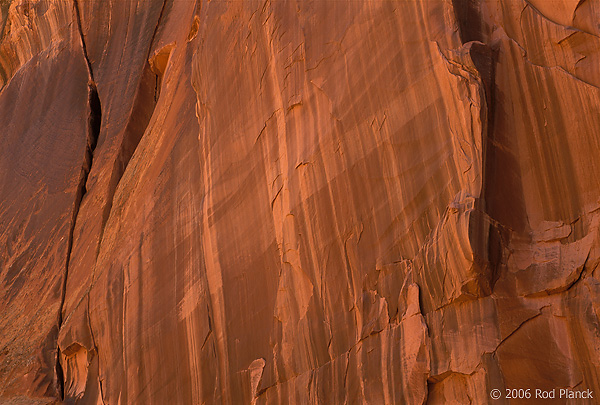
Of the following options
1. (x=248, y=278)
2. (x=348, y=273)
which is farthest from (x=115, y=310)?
(x=348, y=273)

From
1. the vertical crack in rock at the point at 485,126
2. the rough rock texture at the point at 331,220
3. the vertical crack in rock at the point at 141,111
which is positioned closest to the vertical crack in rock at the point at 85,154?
the rough rock texture at the point at 331,220

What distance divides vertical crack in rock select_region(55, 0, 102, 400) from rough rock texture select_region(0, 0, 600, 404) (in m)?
0.04

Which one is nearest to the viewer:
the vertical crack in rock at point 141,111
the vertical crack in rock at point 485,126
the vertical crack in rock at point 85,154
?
the vertical crack in rock at point 485,126

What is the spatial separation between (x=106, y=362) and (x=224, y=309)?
89.0 inches

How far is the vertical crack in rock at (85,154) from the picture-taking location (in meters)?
11.5

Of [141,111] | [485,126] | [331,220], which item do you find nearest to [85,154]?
[141,111]

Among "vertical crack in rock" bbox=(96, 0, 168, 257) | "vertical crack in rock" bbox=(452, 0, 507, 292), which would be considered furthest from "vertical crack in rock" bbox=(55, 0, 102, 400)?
"vertical crack in rock" bbox=(452, 0, 507, 292)

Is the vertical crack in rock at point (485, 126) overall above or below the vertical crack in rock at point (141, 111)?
below

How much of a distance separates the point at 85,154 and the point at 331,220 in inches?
239

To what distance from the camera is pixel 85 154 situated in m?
13.1

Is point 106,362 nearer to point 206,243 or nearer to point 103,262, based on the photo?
point 103,262

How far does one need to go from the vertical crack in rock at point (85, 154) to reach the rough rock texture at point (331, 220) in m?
0.04

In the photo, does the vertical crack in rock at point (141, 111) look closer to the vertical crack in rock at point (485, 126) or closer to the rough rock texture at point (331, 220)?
the rough rock texture at point (331, 220)

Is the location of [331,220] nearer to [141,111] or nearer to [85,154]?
[141,111]
